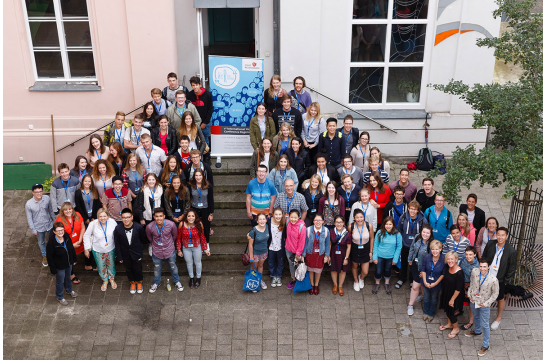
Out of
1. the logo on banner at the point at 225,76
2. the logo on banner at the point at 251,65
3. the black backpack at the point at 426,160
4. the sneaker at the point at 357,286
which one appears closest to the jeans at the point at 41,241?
the logo on banner at the point at 225,76

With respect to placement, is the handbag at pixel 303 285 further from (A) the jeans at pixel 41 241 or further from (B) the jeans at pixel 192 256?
(A) the jeans at pixel 41 241

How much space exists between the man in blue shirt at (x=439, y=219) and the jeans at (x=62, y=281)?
236 inches

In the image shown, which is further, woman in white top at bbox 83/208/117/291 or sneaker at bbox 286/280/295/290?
sneaker at bbox 286/280/295/290

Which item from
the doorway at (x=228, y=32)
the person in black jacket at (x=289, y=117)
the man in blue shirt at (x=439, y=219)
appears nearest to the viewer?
the man in blue shirt at (x=439, y=219)

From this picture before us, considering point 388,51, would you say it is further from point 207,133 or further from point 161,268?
point 161,268

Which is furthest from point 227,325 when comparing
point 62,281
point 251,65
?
point 251,65

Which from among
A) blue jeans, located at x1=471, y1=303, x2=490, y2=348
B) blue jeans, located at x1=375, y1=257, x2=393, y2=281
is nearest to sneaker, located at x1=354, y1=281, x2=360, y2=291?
blue jeans, located at x1=375, y1=257, x2=393, y2=281

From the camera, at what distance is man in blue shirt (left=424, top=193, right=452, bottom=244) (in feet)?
32.5

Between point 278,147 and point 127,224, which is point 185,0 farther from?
point 127,224

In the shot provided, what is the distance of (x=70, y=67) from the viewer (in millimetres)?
12711

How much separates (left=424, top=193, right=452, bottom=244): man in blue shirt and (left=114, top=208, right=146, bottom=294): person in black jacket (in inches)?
187

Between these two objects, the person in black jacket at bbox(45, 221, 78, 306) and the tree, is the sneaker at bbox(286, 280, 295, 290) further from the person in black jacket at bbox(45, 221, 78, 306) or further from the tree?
the person in black jacket at bbox(45, 221, 78, 306)

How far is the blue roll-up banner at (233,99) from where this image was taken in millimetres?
11828

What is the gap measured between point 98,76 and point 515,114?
26.7ft
